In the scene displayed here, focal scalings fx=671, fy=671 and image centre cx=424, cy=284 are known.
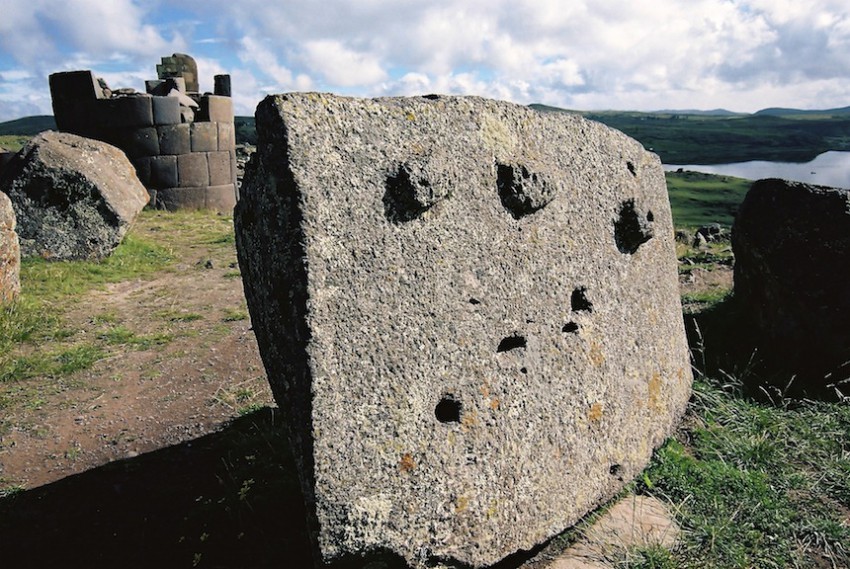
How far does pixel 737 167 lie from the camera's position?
34.4 metres

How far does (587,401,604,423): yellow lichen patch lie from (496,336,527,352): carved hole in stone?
45 centimetres

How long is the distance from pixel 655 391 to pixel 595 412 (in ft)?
1.84

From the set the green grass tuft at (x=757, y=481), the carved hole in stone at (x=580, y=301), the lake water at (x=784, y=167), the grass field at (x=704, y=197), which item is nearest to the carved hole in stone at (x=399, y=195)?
the carved hole in stone at (x=580, y=301)

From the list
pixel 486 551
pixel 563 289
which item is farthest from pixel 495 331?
pixel 486 551

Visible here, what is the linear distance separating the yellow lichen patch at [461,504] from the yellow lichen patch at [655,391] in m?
1.27

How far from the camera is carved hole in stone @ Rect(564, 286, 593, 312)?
2.84 metres

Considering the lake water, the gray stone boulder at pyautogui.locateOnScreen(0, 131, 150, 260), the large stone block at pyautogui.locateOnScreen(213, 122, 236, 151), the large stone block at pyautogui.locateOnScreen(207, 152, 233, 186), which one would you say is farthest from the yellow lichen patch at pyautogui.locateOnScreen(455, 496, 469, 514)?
the lake water

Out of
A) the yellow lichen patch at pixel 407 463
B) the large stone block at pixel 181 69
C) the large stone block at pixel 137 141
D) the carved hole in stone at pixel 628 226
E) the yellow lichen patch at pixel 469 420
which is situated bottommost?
the yellow lichen patch at pixel 407 463

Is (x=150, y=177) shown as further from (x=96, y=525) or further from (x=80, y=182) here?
(x=96, y=525)

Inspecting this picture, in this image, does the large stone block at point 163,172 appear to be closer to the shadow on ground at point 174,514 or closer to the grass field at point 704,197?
the shadow on ground at point 174,514

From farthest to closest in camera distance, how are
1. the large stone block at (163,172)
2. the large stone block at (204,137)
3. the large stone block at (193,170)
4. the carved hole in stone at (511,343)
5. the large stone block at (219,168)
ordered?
the large stone block at (219,168) → the large stone block at (204,137) → the large stone block at (193,170) → the large stone block at (163,172) → the carved hole in stone at (511,343)

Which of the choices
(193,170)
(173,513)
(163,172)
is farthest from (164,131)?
(173,513)

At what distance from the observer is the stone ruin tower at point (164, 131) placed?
11531 millimetres

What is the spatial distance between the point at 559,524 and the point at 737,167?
36066 mm
